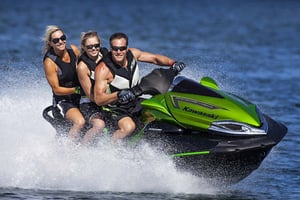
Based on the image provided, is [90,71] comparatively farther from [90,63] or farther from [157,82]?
[157,82]

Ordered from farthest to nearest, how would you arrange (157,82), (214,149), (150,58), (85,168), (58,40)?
(150,58) < (58,40) < (85,168) < (157,82) < (214,149)

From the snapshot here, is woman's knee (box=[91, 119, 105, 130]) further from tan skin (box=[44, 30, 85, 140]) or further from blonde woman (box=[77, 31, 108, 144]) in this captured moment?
tan skin (box=[44, 30, 85, 140])

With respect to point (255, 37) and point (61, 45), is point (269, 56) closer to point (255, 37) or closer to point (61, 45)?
point (255, 37)

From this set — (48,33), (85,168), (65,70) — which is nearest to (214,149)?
(85,168)

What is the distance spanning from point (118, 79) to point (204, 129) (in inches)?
40.7

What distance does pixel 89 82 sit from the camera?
29.7 feet

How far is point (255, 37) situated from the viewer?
1471 inches

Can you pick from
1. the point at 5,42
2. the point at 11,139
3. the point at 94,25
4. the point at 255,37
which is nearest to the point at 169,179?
the point at 11,139

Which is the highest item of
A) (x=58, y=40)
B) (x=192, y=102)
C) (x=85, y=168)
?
(x=58, y=40)

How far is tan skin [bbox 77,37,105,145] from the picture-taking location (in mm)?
8945

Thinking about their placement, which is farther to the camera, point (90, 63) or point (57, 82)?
point (57, 82)

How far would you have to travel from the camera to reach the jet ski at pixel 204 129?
839cm

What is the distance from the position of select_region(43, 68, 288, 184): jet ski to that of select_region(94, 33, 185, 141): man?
0.49 ft

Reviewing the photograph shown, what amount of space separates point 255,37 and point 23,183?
94.6ft
